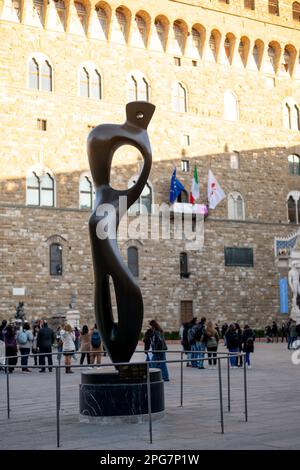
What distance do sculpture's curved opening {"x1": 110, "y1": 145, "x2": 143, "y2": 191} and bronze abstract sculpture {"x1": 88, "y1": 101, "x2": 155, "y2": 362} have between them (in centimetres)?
1981

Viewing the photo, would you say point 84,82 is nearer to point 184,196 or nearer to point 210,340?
point 184,196

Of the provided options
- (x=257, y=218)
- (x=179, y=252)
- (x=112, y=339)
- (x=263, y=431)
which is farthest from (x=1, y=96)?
(x=263, y=431)

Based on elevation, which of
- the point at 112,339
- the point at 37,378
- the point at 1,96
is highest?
the point at 1,96

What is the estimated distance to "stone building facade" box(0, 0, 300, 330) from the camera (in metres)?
27.7

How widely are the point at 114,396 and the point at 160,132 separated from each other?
23.8m

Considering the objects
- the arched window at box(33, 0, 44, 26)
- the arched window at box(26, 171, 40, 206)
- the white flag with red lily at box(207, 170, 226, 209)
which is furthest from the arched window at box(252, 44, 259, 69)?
the arched window at box(26, 171, 40, 206)

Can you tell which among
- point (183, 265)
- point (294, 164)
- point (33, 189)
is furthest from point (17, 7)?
point (294, 164)

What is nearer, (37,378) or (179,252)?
(37,378)

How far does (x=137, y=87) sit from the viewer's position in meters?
30.8

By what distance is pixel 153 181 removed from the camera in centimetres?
3067

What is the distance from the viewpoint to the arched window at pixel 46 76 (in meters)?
28.5

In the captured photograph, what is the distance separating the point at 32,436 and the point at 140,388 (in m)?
1.49
